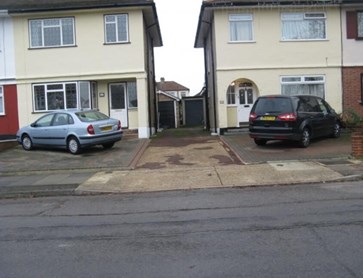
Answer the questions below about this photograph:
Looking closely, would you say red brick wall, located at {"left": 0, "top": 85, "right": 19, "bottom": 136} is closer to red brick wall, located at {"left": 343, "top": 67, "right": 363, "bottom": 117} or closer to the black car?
the black car

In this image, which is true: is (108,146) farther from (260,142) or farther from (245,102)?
(245,102)

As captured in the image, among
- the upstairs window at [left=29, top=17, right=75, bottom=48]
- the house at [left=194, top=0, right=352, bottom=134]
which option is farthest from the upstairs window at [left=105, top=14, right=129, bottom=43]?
the house at [left=194, top=0, right=352, bottom=134]

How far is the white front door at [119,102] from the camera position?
23188mm

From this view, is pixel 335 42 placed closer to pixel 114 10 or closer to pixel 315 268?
pixel 114 10

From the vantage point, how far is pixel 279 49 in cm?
2191

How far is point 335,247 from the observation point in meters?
5.58

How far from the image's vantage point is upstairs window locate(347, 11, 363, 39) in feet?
72.1

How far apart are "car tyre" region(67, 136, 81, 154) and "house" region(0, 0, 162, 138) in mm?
5373

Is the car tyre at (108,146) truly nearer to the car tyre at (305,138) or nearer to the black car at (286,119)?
the black car at (286,119)

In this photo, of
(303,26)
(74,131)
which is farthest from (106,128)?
(303,26)

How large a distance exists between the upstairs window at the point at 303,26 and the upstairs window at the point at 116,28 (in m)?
7.19

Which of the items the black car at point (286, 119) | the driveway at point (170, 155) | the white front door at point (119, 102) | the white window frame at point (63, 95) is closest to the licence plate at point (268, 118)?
the black car at point (286, 119)

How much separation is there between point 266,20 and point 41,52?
10325 mm

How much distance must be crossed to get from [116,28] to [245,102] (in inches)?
271
